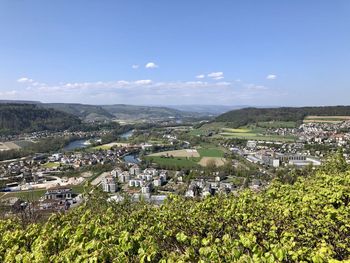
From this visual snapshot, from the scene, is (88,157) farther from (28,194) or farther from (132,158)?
(28,194)

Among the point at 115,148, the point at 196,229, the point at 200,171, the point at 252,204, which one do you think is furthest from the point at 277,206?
the point at 115,148

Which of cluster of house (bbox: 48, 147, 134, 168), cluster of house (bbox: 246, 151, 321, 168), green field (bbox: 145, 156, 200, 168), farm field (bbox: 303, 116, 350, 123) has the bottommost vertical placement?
cluster of house (bbox: 48, 147, 134, 168)

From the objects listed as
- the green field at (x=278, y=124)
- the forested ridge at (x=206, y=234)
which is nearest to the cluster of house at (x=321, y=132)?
the green field at (x=278, y=124)

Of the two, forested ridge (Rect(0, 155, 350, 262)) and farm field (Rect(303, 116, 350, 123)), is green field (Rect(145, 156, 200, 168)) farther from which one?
farm field (Rect(303, 116, 350, 123))

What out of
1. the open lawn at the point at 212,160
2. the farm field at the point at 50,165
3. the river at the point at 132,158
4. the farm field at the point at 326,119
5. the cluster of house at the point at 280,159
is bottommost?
the farm field at the point at 50,165

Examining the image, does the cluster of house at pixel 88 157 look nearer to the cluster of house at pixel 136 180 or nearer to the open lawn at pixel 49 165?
the open lawn at pixel 49 165

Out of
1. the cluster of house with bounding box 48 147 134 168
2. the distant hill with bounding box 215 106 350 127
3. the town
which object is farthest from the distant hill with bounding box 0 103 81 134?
the distant hill with bounding box 215 106 350 127

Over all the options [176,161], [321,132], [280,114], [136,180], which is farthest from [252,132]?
[136,180]
